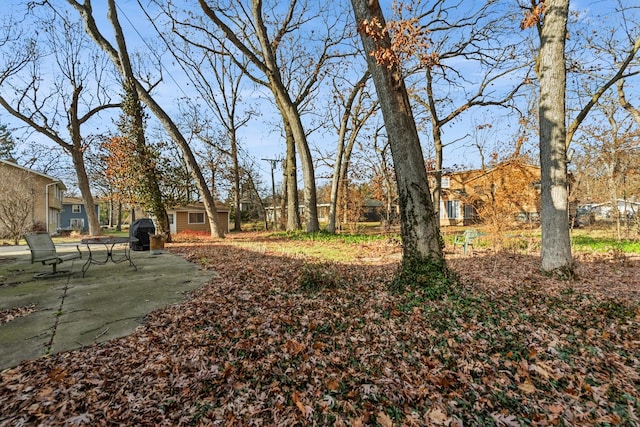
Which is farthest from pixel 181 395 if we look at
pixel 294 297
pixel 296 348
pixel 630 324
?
pixel 630 324

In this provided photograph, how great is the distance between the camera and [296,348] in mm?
2885

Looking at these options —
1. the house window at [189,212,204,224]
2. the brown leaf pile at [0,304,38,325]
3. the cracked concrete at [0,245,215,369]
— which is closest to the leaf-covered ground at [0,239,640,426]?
the cracked concrete at [0,245,215,369]

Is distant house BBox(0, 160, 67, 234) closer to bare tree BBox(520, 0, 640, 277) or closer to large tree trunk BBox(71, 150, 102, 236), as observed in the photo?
large tree trunk BBox(71, 150, 102, 236)

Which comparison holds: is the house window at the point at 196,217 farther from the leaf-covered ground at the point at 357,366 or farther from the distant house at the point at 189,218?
the leaf-covered ground at the point at 357,366

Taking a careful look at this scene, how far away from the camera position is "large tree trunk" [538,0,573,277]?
17.4ft

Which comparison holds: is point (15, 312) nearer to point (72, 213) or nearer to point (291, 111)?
point (291, 111)

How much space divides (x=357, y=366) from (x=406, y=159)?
3.03m

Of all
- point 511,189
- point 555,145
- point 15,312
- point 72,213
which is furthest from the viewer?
point 72,213

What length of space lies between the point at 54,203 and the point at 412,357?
105 ft

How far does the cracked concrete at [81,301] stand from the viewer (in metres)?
3.02

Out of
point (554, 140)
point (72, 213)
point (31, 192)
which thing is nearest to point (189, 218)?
point (31, 192)

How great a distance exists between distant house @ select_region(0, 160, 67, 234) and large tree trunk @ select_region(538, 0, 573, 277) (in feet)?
68.5

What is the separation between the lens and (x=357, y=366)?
263 cm

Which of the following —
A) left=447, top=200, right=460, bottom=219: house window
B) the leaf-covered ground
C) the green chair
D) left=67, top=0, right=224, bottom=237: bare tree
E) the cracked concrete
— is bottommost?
the leaf-covered ground
